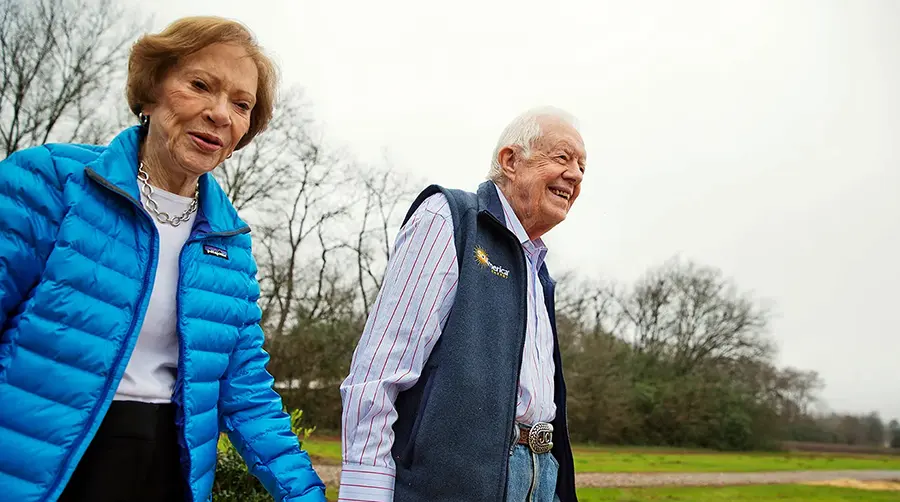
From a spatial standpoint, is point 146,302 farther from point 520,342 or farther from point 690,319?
point 690,319

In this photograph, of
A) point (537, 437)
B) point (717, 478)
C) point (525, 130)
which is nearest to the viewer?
point (537, 437)

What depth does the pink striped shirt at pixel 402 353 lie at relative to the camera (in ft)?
6.67

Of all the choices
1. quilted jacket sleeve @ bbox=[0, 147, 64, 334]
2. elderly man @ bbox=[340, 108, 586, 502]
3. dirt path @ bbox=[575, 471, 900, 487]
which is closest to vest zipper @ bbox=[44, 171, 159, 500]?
quilted jacket sleeve @ bbox=[0, 147, 64, 334]

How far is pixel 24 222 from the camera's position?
1.71 m

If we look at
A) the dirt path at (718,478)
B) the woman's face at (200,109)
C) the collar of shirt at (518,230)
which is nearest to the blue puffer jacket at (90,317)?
the woman's face at (200,109)

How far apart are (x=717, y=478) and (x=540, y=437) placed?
812 inches

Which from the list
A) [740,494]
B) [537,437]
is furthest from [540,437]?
[740,494]

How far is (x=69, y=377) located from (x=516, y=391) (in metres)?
1.28

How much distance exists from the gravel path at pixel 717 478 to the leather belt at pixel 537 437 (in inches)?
621

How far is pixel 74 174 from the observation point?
5.99 feet

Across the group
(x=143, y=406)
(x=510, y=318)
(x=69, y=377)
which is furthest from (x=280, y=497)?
(x=510, y=318)

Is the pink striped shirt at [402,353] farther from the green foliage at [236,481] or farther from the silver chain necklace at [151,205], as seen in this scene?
the green foliage at [236,481]

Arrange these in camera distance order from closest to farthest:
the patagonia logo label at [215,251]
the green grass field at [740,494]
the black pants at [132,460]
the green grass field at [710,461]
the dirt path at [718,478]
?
1. the black pants at [132,460]
2. the patagonia logo label at [215,251]
3. the green grass field at [740,494]
4. the dirt path at [718,478]
5. the green grass field at [710,461]

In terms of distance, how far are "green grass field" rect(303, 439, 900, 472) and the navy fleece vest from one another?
18.8 meters
